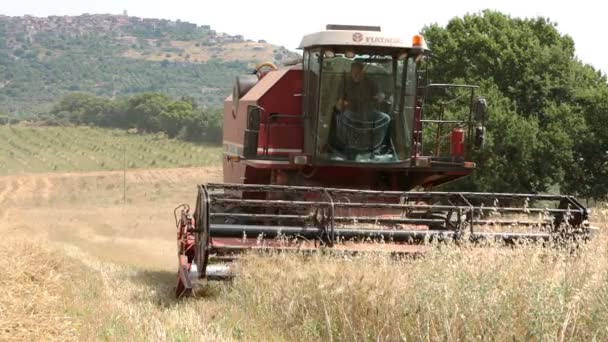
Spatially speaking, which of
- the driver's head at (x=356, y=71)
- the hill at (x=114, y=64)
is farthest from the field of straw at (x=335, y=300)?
the hill at (x=114, y=64)

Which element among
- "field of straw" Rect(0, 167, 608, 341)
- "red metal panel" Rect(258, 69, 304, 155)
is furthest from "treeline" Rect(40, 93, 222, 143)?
"field of straw" Rect(0, 167, 608, 341)

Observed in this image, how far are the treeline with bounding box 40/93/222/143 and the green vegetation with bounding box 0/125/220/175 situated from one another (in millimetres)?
2025

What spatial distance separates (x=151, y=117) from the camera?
69.0 m

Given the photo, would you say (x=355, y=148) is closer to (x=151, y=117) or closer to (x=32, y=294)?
(x=32, y=294)

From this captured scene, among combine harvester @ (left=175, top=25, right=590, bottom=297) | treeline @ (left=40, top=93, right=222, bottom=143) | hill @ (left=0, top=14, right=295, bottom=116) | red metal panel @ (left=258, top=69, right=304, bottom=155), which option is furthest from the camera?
hill @ (left=0, top=14, right=295, bottom=116)

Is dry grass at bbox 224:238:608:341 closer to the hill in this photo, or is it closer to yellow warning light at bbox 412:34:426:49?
yellow warning light at bbox 412:34:426:49

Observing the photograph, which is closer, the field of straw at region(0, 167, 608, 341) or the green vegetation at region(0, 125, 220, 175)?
the field of straw at region(0, 167, 608, 341)

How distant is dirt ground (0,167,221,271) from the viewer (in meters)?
16.4

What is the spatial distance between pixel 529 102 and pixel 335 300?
62.6 ft

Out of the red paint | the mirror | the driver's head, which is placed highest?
the driver's head

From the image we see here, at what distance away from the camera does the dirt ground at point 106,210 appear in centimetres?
1638

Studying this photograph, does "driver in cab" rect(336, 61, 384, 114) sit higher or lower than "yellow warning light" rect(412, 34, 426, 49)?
lower

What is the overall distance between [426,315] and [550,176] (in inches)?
710

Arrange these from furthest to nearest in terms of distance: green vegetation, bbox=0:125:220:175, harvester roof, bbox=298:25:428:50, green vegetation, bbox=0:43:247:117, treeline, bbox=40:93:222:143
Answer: green vegetation, bbox=0:43:247:117, treeline, bbox=40:93:222:143, green vegetation, bbox=0:125:220:175, harvester roof, bbox=298:25:428:50
